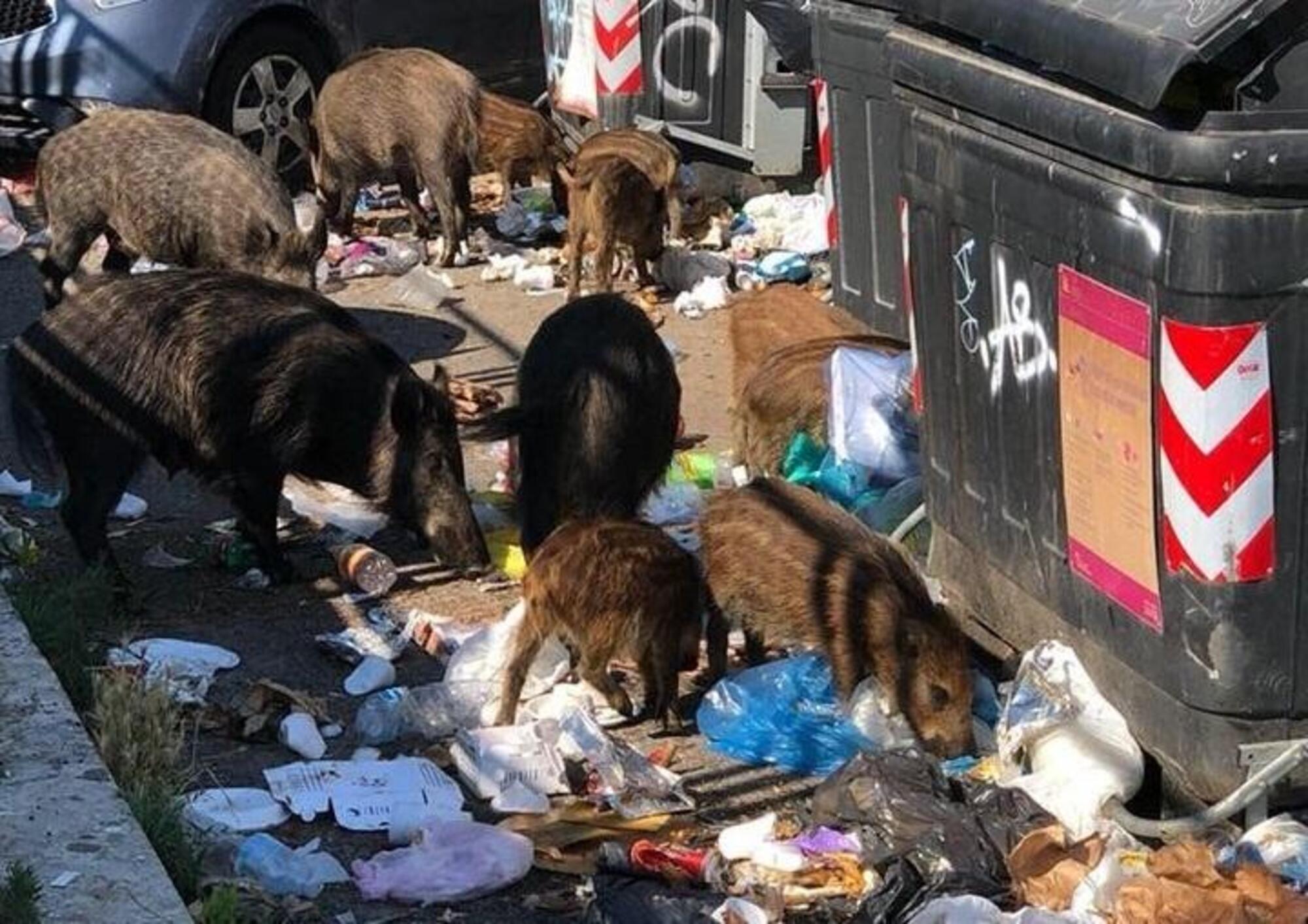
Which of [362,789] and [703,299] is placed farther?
[703,299]

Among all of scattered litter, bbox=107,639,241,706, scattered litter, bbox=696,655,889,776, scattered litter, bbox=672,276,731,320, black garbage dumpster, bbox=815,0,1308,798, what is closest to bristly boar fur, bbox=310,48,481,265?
scattered litter, bbox=672,276,731,320

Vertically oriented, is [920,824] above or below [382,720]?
above

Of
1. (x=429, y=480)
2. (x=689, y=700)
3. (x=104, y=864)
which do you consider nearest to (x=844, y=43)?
(x=429, y=480)

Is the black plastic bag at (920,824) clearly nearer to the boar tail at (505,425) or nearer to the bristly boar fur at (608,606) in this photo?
the bristly boar fur at (608,606)

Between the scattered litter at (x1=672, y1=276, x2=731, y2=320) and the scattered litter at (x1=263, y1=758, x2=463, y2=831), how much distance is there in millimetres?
5035

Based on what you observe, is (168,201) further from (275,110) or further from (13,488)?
(275,110)

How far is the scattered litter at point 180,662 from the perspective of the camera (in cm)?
677

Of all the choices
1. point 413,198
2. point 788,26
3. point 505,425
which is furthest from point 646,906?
point 413,198

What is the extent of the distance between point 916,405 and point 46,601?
2479 mm

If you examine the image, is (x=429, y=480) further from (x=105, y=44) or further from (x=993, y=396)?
(x=105, y=44)

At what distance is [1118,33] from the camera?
5.32 meters

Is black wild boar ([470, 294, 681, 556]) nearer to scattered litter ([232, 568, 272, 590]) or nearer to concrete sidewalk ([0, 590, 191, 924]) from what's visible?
scattered litter ([232, 568, 272, 590])

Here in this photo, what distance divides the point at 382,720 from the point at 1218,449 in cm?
252

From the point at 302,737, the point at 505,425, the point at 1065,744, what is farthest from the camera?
the point at 505,425
